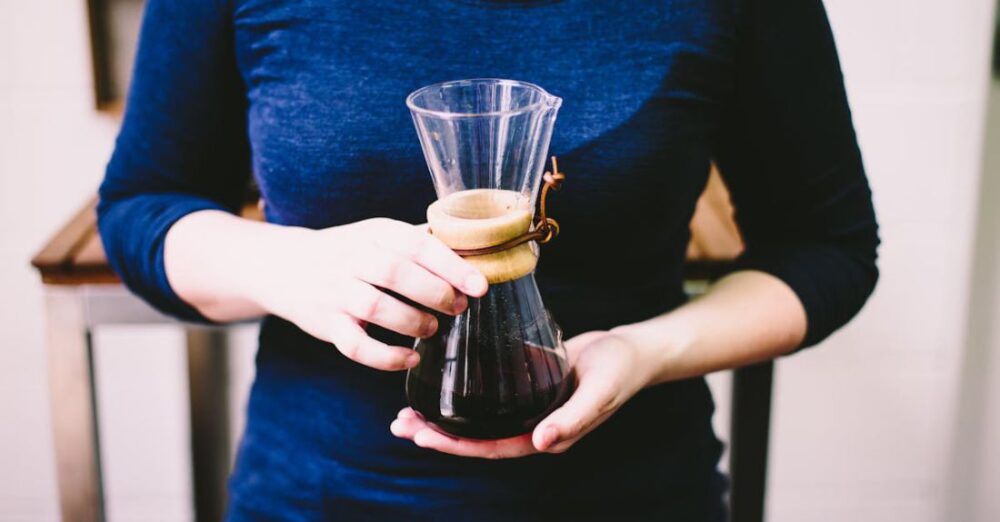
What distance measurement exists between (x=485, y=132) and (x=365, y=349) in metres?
0.15

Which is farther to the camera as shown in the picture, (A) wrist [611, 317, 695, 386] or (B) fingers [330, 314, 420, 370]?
(A) wrist [611, 317, 695, 386]

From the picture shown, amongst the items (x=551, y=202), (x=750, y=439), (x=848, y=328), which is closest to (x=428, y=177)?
(x=551, y=202)

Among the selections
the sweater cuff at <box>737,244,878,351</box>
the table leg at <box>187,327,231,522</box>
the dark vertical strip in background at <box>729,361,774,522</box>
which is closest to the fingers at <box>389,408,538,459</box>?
the sweater cuff at <box>737,244,878,351</box>

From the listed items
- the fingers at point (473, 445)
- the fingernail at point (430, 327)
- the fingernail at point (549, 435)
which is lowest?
the fingers at point (473, 445)

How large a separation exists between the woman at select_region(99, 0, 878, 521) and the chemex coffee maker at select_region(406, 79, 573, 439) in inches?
1.6

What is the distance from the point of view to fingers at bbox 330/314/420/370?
527 mm

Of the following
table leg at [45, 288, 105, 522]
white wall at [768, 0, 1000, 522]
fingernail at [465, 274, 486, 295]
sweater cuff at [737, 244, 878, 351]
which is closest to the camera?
fingernail at [465, 274, 486, 295]

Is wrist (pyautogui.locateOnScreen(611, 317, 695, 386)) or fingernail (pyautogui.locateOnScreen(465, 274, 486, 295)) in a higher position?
fingernail (pyautogui.locateOnScreen(465, 274, 486, 295))

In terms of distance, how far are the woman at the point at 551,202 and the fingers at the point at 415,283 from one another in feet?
0.32

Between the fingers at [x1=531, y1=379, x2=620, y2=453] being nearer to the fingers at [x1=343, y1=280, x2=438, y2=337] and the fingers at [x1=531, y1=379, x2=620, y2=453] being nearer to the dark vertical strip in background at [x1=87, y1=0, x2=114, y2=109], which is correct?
the fingers at [x1=343, y1=280, x2=438, y2=337]

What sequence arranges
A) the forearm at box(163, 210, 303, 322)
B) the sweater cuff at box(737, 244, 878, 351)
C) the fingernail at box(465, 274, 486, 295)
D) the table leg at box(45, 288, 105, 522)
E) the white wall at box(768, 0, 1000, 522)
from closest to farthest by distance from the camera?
1. the fingernail at box(465, 274, 486, 295)
2. the forearm at box(163, 210, 303, 322)
3. the sweater cuff at box(737, 244, 878, 351)
4. the table leg at box(45, 288, 105, 522)
5. the white wall at box(768, 0, 1000, 522)

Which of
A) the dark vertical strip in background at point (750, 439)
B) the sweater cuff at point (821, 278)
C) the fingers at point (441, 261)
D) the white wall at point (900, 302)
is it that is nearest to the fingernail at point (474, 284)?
the fingers at point (441, 261)

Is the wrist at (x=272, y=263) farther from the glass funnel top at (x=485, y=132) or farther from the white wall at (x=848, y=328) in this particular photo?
the white wall at (x=848, y=328)

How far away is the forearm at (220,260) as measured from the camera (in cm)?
63
